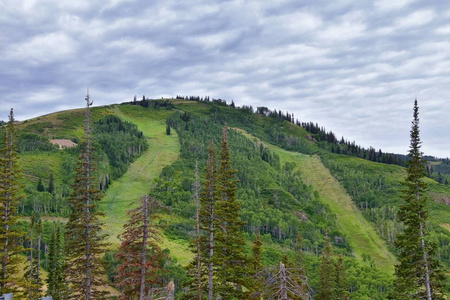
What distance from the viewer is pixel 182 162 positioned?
191625 millimetres

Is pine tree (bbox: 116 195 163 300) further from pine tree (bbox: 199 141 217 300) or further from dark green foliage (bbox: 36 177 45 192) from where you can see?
dark green foliage (bbox: 36 177 45 192)

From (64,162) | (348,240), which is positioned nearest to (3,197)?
(348,240)

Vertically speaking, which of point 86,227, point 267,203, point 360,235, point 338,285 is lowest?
A: point 360,235

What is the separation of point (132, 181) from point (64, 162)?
34.2 m

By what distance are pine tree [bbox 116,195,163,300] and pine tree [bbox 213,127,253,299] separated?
20.5 ft

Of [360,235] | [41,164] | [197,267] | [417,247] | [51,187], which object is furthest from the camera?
[41,164]

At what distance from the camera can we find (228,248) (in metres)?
34.8

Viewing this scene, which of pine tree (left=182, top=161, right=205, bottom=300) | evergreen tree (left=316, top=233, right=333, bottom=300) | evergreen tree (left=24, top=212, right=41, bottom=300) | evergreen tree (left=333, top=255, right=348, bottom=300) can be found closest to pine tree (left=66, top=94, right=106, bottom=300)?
evergreen tree (left=24, top=212, right=41, bottom=300)

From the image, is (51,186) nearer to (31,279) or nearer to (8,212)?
(31,279)

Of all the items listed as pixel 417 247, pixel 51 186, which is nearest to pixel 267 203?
pixel 51 186

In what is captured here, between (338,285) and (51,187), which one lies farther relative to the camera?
(51,187)

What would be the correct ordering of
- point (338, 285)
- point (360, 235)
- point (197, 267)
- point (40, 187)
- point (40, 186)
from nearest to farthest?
point (197, 267) → point (338, 285) → point (40, 187) → point (40, 186) → point (360, 235)

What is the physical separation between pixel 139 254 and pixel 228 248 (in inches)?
345

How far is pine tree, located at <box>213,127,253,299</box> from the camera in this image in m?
34.2
